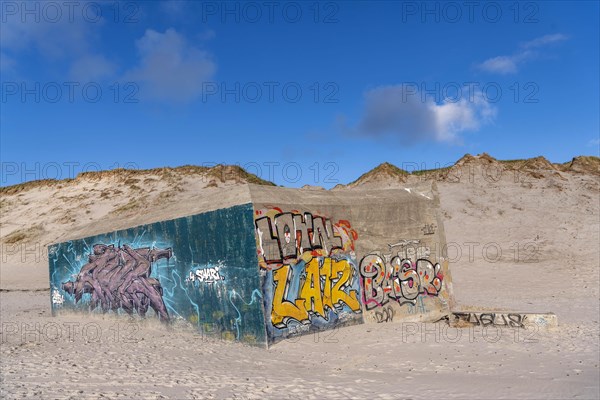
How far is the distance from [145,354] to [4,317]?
31.1 ft

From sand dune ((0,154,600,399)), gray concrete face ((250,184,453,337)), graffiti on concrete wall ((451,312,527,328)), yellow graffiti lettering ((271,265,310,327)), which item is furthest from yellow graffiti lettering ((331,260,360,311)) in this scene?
graffiti on concrete wall ((451,312,527,328))

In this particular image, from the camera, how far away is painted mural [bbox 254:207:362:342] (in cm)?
1135

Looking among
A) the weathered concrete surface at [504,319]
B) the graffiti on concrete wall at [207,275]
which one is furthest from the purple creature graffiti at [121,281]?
the weathered concrete surface at [504,319]

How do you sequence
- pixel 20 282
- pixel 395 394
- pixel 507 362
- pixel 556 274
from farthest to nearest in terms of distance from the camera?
pixel 20 282 → pixel 556 274 → pixel 507 362 → pixel 395 394

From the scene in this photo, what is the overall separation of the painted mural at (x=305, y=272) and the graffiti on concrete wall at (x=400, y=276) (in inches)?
19.3

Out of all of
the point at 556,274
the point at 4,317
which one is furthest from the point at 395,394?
the point at 556,274

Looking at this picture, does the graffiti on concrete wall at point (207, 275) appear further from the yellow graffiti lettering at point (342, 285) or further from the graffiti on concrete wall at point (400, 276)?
the graffiti on concrete wall at point (400, 276)

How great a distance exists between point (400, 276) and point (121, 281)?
29.1ft

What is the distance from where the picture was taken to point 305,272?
12164mm

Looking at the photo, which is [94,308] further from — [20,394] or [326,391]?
[326,391]

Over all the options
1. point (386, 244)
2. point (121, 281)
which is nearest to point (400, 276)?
point (386, 244)

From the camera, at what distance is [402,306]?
1426 centimetres

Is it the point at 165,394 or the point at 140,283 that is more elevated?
the point at 140,283

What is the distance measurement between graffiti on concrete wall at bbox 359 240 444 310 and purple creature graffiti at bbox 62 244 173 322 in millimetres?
5830
